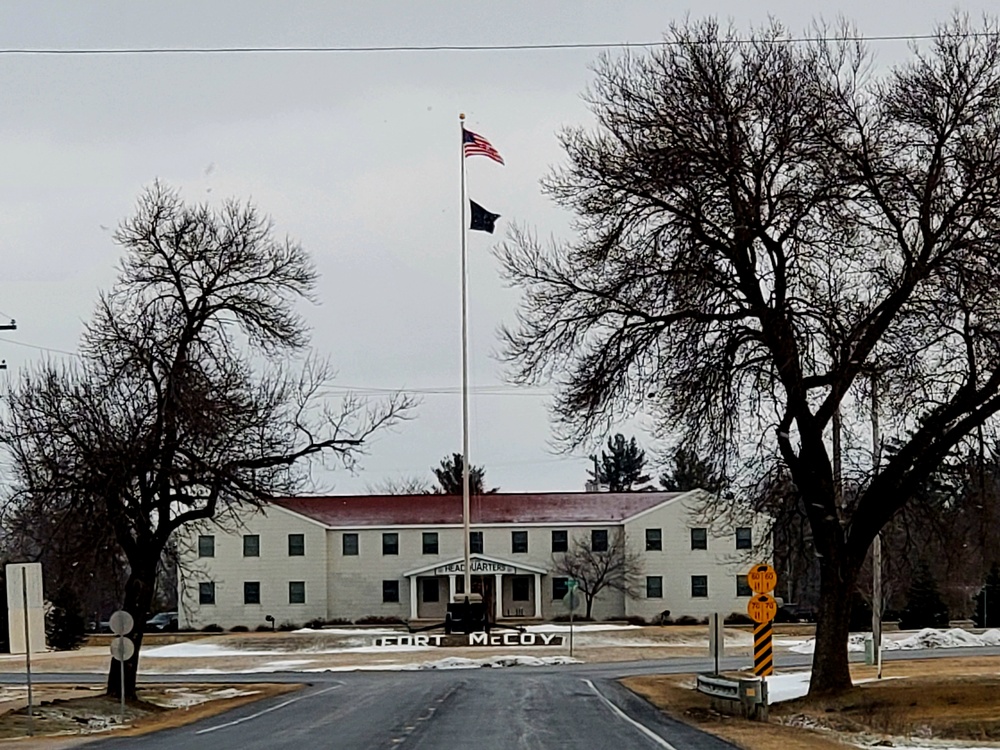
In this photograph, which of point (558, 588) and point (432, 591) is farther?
point (432, 591)

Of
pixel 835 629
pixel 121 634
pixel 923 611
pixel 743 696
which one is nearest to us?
pixel 743 696

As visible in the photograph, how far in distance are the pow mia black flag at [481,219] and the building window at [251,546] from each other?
1350 inches

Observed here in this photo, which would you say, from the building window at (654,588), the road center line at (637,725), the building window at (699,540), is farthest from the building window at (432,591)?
the road center line at (637,725)

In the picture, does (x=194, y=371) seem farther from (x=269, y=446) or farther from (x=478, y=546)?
(x=478, y=546)

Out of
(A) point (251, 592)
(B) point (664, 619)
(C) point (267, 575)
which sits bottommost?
(B) point (664, 619)

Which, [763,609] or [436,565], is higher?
[763,609]

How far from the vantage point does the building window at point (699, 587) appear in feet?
287

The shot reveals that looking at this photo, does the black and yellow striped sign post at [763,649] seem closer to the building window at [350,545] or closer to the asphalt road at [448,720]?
the asphalt road at [448,720]

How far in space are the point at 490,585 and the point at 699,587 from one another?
12.3 meters

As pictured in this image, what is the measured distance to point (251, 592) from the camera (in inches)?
3472

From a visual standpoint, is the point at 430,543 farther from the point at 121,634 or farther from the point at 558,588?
the point at 121,634

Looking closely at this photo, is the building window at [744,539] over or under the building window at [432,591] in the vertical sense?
over

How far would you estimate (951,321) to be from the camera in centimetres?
2666

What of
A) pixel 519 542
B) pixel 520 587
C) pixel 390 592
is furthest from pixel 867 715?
pixel 390 592
